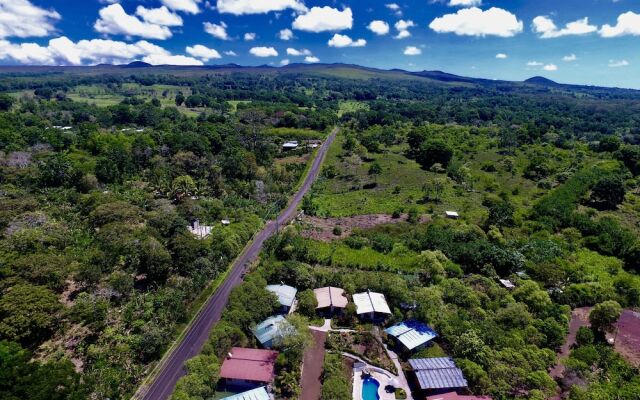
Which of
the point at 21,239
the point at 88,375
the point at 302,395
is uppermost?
the point at 21,239

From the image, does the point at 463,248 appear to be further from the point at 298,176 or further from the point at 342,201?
the point at 298,176

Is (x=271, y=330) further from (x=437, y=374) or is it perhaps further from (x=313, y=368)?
(x=437, y=374)

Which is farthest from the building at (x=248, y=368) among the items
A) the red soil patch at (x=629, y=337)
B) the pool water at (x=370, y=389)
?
the red soil patch at (x=629, y=337)

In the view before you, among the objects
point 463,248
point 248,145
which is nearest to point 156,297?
point 463,248

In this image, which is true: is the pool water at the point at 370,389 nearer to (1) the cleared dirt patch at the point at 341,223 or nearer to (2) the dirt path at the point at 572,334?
(2) the dirt path at the point at 572,334

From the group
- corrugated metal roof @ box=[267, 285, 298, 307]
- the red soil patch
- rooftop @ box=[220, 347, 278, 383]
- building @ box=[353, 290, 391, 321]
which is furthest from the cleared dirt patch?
the red soil patch

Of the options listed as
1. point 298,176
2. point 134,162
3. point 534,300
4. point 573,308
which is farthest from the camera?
point 298,176

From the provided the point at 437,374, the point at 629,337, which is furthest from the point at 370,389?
the point at 629,337
